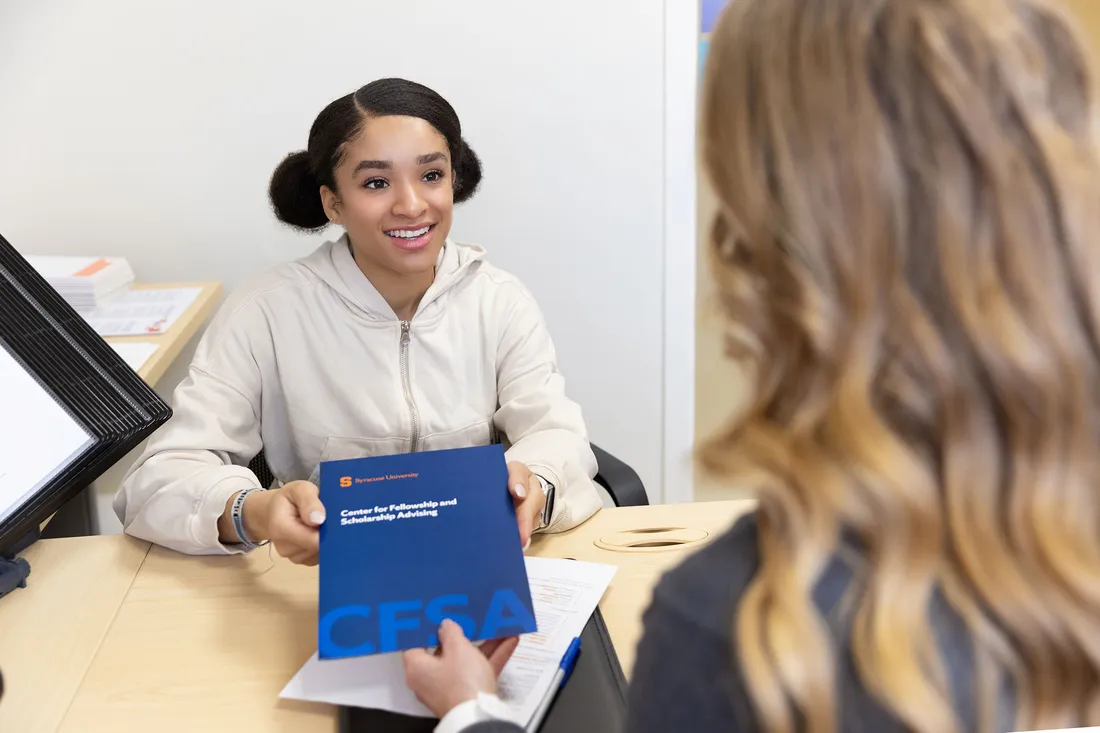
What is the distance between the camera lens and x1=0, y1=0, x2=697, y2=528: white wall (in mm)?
2240

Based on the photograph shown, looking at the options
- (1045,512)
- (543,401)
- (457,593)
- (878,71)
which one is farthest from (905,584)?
(543,401)

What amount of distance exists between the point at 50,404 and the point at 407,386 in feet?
2.06

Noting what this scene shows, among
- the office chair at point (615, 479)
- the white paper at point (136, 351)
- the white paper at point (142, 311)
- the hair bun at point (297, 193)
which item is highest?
the hair bun at point (297, 193)

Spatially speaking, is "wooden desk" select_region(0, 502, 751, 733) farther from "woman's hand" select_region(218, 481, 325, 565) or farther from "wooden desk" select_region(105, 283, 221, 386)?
"wooden desk" select_region(105, 283, 221, 386)

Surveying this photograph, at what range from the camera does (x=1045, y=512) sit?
1.89ft

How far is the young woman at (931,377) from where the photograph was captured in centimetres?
56

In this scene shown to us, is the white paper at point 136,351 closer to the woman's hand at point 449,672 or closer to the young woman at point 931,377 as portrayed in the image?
the woman's hand at point 449,672

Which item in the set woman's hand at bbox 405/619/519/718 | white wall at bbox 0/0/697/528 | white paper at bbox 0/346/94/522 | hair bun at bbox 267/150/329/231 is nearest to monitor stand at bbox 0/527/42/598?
white paper at bbox 0/346/94/522

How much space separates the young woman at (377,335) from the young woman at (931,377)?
0.86m

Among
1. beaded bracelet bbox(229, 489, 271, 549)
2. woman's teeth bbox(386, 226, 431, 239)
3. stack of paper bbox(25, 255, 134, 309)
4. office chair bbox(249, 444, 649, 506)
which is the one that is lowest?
office chair bbox(249, 444, 649, 506)

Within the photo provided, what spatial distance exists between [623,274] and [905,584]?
1.99 meters

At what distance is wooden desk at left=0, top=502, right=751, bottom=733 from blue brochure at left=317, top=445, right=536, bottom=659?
10 cm

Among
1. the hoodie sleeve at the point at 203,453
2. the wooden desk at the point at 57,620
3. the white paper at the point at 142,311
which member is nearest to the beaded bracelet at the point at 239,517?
the hoodie sleeve at the point at 203,453

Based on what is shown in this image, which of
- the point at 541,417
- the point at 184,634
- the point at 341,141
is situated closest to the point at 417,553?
the point at 184,634
